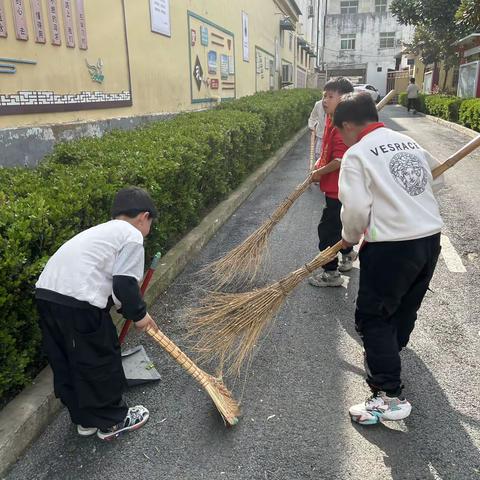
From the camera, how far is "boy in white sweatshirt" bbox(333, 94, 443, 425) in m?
2.13

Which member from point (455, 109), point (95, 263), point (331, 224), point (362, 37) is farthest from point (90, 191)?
point (362, 37)

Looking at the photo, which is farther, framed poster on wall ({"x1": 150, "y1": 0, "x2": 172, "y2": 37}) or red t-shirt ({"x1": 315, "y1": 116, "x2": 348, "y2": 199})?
framed poster on wall ({"x1": 150, "y1": 0, "x2": 172, "y2": 37})

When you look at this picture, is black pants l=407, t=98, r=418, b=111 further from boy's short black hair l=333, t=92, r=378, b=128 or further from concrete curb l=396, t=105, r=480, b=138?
boy's short black hair l=333, t=92, r=378, b=128

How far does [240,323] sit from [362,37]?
48.6 m

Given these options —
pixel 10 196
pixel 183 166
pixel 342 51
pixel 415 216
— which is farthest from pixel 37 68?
pixel 342 51

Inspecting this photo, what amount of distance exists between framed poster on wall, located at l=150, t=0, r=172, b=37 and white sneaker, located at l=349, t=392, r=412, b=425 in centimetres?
754

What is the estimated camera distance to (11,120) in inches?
182

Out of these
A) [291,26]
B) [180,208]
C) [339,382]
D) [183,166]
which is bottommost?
[339,382]

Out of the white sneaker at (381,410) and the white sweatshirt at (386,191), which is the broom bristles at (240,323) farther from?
the white sneaker at (381,410)

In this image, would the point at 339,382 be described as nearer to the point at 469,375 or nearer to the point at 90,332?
the point at 469,375

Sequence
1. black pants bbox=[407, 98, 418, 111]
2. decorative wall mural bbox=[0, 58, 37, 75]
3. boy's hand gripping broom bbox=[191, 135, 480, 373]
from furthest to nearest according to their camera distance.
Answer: black pants bbox=[407, 98, 418, 111] < decorative wall mural bbox=[0, 58, 37, 75] < boy's hand gripping broom bbox=[191, 135, 480, 373]

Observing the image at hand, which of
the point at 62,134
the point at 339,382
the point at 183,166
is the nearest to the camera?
the point at 339,382

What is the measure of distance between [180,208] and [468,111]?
13228 millimetres

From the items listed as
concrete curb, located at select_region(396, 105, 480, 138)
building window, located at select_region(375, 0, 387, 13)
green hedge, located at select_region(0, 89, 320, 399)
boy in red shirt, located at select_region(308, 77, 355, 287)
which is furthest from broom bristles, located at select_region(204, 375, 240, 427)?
building window, located at select_region(375, 0, 387, 13)
